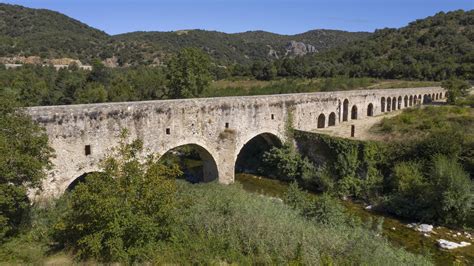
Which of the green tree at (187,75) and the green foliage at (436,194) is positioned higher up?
the green tree at (187,75)

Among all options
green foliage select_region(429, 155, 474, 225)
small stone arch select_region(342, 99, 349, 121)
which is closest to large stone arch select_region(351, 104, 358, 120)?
small stone arch select_region(342, 99, 349, 121)

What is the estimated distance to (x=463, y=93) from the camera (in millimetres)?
Result: 41219

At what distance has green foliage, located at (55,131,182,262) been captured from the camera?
28.5ft

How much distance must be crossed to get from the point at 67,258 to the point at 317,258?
636cm

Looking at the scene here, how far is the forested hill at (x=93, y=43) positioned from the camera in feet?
219

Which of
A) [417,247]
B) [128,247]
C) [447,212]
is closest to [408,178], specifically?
[447,212]

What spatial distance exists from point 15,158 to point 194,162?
17.5 metres

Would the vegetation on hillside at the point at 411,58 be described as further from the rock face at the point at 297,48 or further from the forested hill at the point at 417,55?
the rock face at the point at 297,48

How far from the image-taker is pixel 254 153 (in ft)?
84.0

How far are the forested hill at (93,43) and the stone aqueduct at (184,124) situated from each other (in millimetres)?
51568

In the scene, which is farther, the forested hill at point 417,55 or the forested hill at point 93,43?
the forested hill at point 93,43

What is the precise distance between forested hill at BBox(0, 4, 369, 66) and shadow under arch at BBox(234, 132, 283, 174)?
161 ft

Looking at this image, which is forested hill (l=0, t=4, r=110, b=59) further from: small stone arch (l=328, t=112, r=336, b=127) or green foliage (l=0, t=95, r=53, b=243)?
green foliage (l=0, t=95, r=53, b=243)

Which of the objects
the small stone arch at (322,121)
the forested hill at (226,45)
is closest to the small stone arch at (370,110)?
the small stone arch at (322,121)
